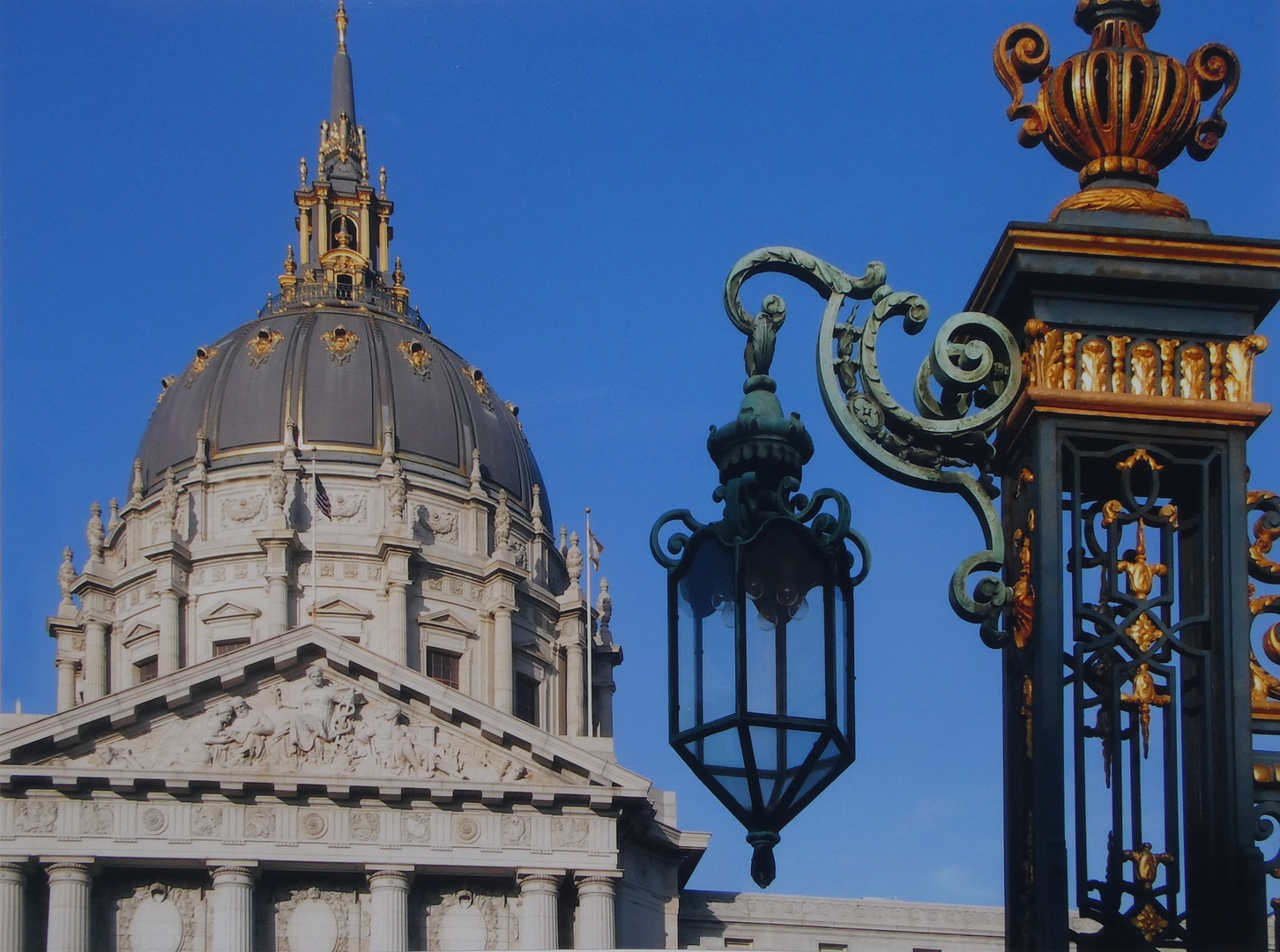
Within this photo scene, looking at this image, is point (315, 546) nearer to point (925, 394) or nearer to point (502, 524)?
point (502, 524)

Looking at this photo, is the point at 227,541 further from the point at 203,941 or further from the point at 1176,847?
the point at 1176,847

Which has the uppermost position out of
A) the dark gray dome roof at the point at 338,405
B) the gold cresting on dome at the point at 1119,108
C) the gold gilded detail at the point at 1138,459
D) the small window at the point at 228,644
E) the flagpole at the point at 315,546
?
the dark gray dome roof at the point at 338,405

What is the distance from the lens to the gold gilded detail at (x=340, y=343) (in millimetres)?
99500

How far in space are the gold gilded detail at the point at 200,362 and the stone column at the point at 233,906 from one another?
124 ft

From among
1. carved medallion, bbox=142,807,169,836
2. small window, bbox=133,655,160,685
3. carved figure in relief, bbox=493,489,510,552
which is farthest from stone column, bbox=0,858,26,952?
carved figure in relief, bbox=493,489,510,552

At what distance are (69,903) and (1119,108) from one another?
57935 mm

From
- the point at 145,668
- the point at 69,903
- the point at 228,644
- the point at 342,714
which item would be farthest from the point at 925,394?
the point at 145,668

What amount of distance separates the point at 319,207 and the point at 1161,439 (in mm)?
103349

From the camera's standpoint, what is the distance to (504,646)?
9100cm

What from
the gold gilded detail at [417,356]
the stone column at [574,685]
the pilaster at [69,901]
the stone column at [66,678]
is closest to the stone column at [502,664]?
the stone column at [574,685]

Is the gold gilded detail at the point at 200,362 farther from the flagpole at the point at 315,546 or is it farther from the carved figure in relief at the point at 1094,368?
the carved figure in relief at the point at 1094,368

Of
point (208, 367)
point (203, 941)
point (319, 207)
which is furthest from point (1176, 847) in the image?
point (319, 207)

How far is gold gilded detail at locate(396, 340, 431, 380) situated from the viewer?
9975cm

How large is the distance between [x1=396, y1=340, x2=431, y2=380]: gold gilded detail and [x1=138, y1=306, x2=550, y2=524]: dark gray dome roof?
4 cm
